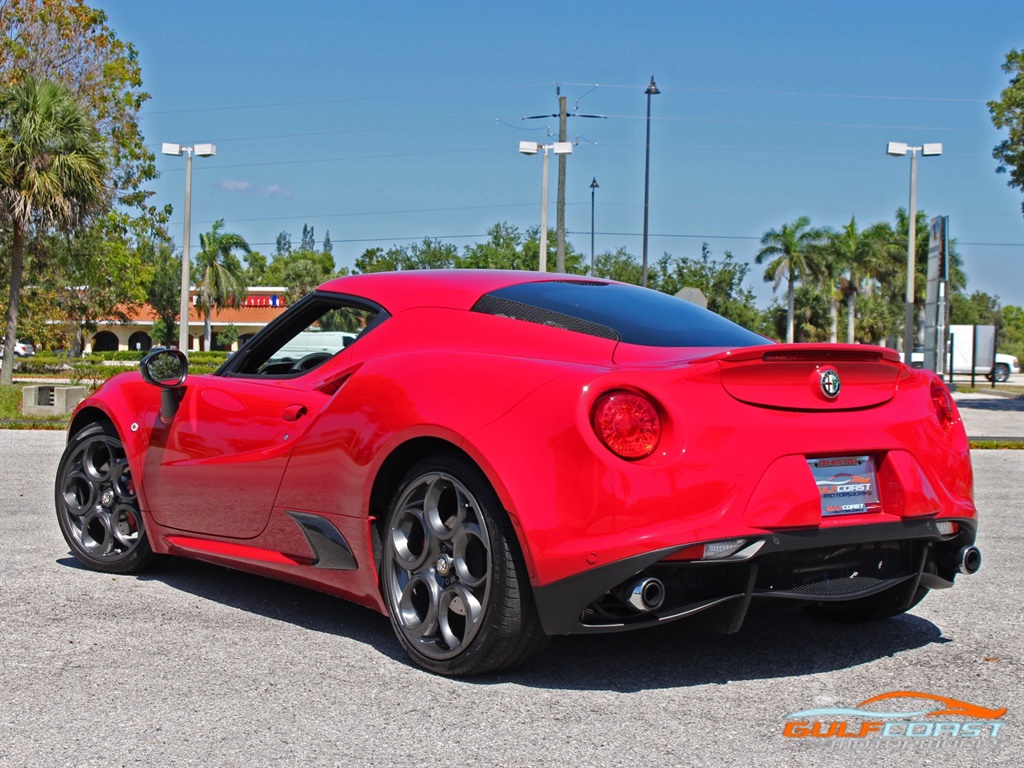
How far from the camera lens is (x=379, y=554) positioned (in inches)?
167

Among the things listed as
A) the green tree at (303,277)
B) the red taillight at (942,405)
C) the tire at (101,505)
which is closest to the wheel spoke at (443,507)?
the red taillight at (942,405)

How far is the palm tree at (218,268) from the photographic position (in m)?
80.2

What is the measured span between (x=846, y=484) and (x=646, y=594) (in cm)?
77

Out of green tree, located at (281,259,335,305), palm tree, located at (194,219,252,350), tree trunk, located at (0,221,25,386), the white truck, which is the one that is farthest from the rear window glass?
green tree, located at (281,259,335,305)

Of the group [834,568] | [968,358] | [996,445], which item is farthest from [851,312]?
[834,568]

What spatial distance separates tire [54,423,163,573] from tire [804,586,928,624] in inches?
120

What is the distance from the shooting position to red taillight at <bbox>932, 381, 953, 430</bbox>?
4230 millimetres

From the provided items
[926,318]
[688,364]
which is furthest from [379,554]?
[926,318]

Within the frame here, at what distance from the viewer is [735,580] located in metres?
3.64

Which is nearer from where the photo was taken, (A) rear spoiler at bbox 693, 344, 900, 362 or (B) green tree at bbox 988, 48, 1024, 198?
(A) rear spoiler at bbox 693, 344, 900, 362

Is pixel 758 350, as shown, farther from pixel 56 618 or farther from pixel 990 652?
pixel 56 618

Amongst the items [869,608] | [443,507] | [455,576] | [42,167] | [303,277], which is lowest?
[869,608]

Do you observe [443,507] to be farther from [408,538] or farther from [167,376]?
[167,376]

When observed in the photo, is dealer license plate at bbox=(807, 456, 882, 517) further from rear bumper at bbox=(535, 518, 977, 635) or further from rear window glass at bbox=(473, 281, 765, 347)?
rear window glass at bbox=(473, 281, 765, 347)
